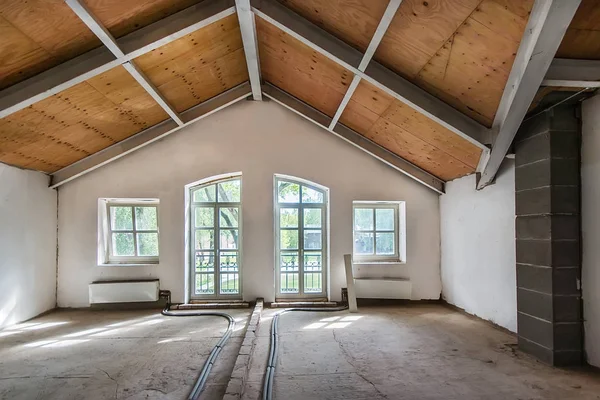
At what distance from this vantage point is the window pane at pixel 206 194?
6.16 metres

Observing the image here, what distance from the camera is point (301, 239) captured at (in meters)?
6.17

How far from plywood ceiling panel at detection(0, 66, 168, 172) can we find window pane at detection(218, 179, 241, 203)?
1.52 metres

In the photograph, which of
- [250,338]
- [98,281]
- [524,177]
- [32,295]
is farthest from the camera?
[98,281]

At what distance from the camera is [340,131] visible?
5691 millimetres

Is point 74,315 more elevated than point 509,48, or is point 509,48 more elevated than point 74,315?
point 509,48

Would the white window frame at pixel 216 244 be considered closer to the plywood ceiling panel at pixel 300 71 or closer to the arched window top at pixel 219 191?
the arched window top at pixel 219 191

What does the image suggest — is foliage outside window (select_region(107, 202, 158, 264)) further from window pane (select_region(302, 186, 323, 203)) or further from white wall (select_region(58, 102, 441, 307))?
window pane (select_region(302, 186, 323, 203))

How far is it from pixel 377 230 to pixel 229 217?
2706 millimetres

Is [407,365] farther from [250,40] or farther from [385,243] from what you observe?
[250,40]

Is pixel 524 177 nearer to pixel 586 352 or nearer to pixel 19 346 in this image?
pixel 586 352

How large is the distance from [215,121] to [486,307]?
5.12 m

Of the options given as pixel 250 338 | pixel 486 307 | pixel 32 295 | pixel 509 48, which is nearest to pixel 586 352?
pixel 486 307

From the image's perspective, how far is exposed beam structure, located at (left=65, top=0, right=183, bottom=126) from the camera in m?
2.72

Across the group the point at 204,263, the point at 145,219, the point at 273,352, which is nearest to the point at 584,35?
the point at 273,352
